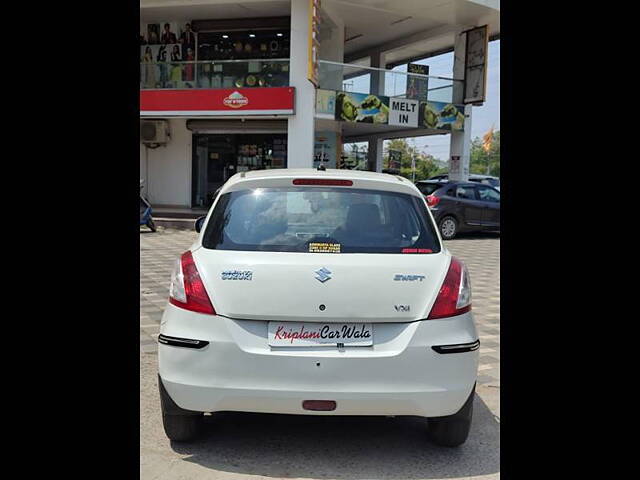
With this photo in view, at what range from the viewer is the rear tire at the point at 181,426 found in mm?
3191

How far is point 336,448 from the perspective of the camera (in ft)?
10.9

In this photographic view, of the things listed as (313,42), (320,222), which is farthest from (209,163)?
(320,222)

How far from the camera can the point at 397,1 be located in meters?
18.5

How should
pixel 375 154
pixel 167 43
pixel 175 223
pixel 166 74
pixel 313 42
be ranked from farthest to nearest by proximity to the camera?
pixel 375 154
pixel 167 43
pixel 166 74
pixel 175 223
pixel 313 42

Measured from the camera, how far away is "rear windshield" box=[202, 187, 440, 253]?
322 centimetres

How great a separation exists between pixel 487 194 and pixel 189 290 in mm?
14275

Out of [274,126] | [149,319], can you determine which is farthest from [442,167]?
[149,319]

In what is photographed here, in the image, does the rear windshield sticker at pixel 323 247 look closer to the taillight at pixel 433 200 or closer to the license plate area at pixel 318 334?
the license plate area at pixel 318 334

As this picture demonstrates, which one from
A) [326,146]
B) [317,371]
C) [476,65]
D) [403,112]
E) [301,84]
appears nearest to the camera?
[317,371]

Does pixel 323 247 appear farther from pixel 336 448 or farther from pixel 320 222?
pixel 336 448

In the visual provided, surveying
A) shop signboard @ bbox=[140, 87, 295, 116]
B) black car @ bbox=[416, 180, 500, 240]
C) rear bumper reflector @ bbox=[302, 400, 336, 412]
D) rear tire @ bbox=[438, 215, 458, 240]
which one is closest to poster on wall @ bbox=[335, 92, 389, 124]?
shop signboard @ bbox=[140, 87, 295, 116]

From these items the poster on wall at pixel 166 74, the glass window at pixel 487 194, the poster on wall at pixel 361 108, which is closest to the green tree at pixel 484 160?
the poster on wall at pixel 361 108

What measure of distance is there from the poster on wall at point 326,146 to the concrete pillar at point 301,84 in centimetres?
365
